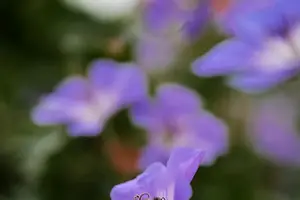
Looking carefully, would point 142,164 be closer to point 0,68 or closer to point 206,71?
point 206,71

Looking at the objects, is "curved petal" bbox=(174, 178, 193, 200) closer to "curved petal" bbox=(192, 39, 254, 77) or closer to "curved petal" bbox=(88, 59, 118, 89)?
"curved petal" bbox=(192, 39, 254, 77)

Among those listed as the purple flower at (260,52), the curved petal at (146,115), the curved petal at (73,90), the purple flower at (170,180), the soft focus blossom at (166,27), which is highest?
the soft focus blossom at (166,27)

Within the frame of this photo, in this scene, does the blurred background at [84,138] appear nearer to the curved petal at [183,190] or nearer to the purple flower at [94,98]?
the purple flower at [94,98]

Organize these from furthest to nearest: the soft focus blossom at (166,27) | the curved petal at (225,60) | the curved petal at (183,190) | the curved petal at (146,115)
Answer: the soft focus blossom at (166,27) < the curved petal at (146,115) < the curved petal at (225,60) < the curved petal at (183,190)

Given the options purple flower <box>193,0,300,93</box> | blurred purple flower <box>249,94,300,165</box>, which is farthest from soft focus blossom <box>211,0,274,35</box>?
blurred purple flower <box>249,94,300,165</box>

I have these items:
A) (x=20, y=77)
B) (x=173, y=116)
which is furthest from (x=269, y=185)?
(x=20, y=77)

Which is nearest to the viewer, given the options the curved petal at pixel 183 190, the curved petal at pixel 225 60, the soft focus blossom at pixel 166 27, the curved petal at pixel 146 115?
the curved petal at pixel 183 190

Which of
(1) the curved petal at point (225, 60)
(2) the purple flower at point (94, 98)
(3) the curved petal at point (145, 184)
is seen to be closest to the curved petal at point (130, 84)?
(2) the purple flower at point (94, 98)
